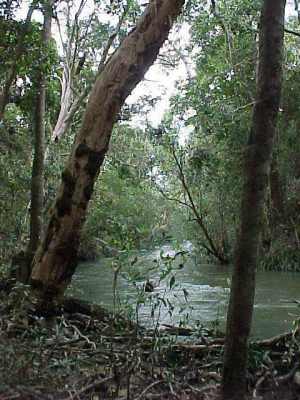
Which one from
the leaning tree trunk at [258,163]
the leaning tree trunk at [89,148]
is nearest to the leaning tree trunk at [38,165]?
the leaning tree trunk at [89,148]

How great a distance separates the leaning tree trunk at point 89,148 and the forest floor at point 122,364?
3.71 feet

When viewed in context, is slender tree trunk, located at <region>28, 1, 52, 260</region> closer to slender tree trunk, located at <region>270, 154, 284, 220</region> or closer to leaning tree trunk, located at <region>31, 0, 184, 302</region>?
leaning tree trunk, located at <region>31, 0, 184, 302</region>

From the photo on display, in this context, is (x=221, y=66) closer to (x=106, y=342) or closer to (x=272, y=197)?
(x=272, y=197)

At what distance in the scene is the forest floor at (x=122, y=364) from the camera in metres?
3.16

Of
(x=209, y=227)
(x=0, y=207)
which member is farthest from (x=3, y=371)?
(x=209, y=227)

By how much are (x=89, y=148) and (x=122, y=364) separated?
2768 millimetres

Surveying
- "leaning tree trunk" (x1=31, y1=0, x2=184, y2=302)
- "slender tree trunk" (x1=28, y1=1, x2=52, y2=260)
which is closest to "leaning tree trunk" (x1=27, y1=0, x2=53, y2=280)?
"slender tree trunk" (x1=28, y1=1, x2=52, y2=260)

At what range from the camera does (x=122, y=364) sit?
354 cm

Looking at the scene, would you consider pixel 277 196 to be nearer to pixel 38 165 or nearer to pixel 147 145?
pixel 147 145

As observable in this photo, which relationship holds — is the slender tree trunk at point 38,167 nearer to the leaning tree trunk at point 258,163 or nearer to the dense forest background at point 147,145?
the dense forest background at point 147,145

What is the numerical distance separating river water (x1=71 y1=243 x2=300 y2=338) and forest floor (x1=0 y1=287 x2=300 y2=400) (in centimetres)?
29

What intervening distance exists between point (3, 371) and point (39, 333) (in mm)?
1137

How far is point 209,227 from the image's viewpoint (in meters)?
18.7

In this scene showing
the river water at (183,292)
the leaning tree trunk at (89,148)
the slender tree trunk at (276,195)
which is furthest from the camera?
the slender tree trunk at (276,195)
